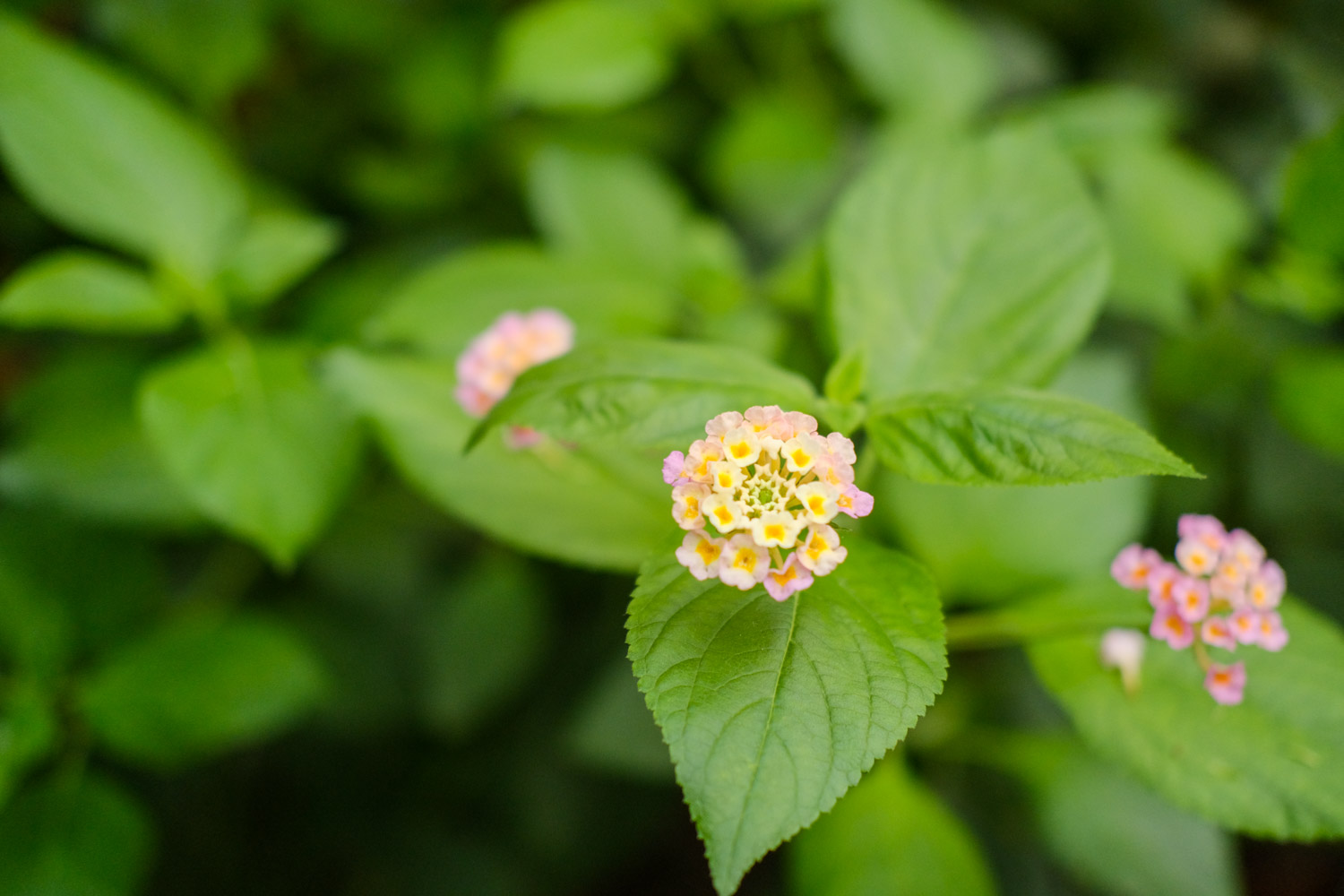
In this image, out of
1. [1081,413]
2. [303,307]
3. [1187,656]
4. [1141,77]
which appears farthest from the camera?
[1141,77]

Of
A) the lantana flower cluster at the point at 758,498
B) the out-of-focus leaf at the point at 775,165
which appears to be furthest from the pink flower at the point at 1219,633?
the out-of-focus leaf at the point at 775,165

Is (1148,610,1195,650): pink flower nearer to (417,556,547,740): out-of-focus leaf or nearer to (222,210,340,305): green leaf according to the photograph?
(417,556,547,740): out-of-focus leaf

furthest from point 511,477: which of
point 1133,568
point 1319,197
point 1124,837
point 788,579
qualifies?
point 1319,197

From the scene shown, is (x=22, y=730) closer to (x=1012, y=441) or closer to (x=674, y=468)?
(x=674, y=468)

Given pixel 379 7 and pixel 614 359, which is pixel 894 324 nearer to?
pixel 614 359

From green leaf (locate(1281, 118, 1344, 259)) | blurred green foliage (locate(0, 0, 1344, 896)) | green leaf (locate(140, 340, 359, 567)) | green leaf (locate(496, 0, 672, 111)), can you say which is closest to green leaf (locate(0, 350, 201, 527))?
blurred green foliage (locate(0, 0, 1344, 896))

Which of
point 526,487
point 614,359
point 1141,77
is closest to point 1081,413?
point 614,359

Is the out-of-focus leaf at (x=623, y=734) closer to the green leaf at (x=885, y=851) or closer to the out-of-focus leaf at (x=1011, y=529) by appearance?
the green leaf at (x=885, y=851)
